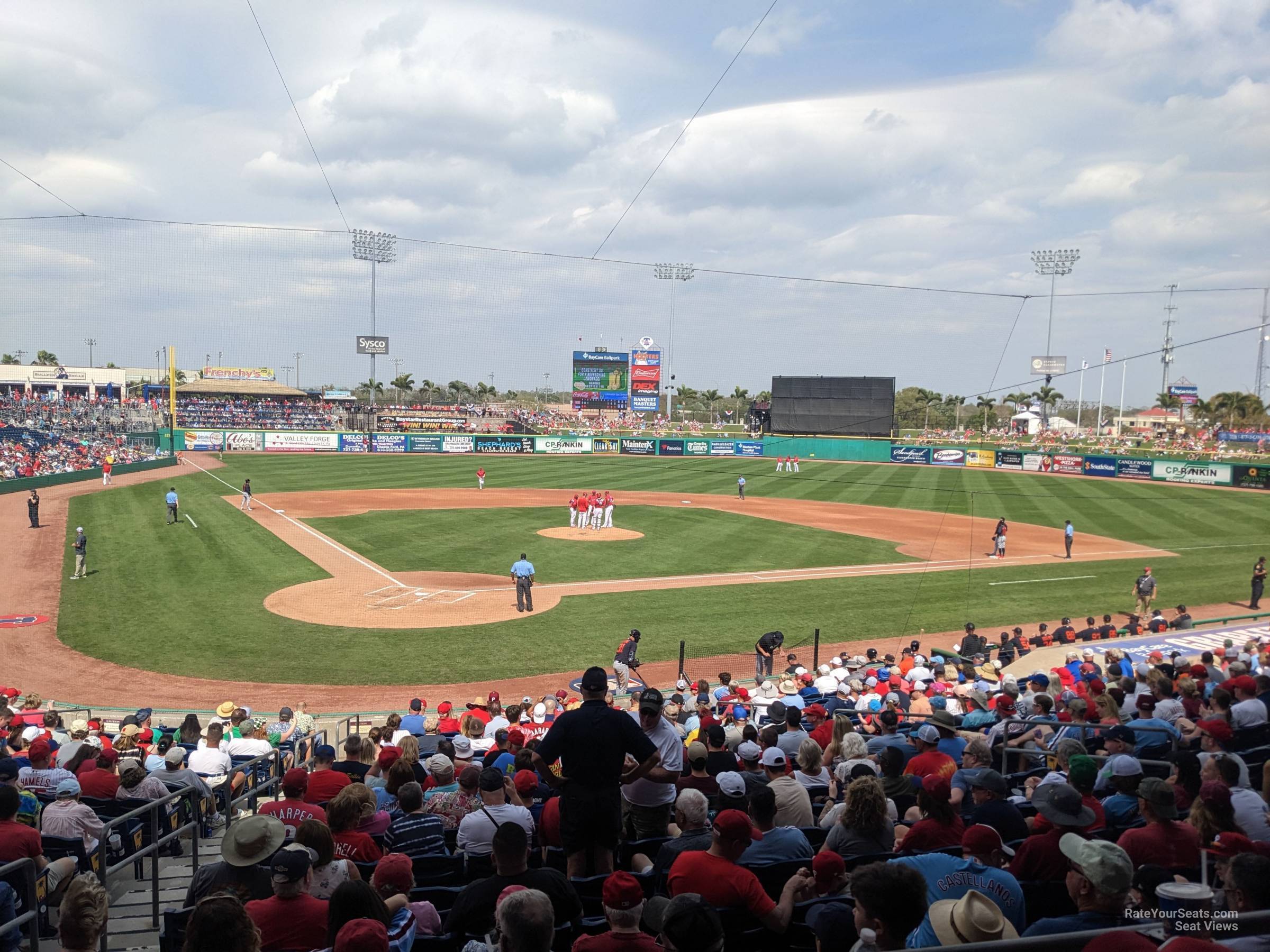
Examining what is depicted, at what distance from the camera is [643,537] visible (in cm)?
3105

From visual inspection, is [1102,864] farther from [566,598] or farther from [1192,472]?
[1192,472]

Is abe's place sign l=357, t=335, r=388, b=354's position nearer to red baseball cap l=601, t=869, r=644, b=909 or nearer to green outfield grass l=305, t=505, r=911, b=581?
green outfield grass l=305, t=505, r=911, b=581

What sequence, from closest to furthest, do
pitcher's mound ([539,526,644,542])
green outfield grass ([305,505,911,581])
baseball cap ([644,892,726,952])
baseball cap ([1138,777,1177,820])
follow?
baseball cap ([644,892,726,952]), baseball cap ([1138,777,1177,820]), green outfield grass ([305,505,911,581]), pitcher's mound ([539,526,644,542])

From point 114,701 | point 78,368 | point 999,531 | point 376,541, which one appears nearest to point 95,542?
point 376,541

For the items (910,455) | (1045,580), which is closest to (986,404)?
(1045,580)

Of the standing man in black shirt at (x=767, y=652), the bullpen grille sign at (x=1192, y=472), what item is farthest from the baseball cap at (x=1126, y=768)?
the bullpen grille sign at (x=1192, y=472)

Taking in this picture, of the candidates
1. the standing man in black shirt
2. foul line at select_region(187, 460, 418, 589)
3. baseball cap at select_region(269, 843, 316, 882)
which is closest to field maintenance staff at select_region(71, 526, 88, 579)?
foul line at select_region(187, 460, 418, 589)

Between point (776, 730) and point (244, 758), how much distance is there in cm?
626

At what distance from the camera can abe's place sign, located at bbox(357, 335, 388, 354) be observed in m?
79.1

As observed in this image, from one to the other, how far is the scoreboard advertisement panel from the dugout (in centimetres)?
2170

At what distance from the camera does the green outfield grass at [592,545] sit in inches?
1022

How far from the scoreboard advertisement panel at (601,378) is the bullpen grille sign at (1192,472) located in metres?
52.2

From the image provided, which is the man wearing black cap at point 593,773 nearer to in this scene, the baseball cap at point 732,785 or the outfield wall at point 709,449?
the baseball cap at point 732,785

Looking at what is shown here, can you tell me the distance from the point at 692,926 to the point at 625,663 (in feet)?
39.9
